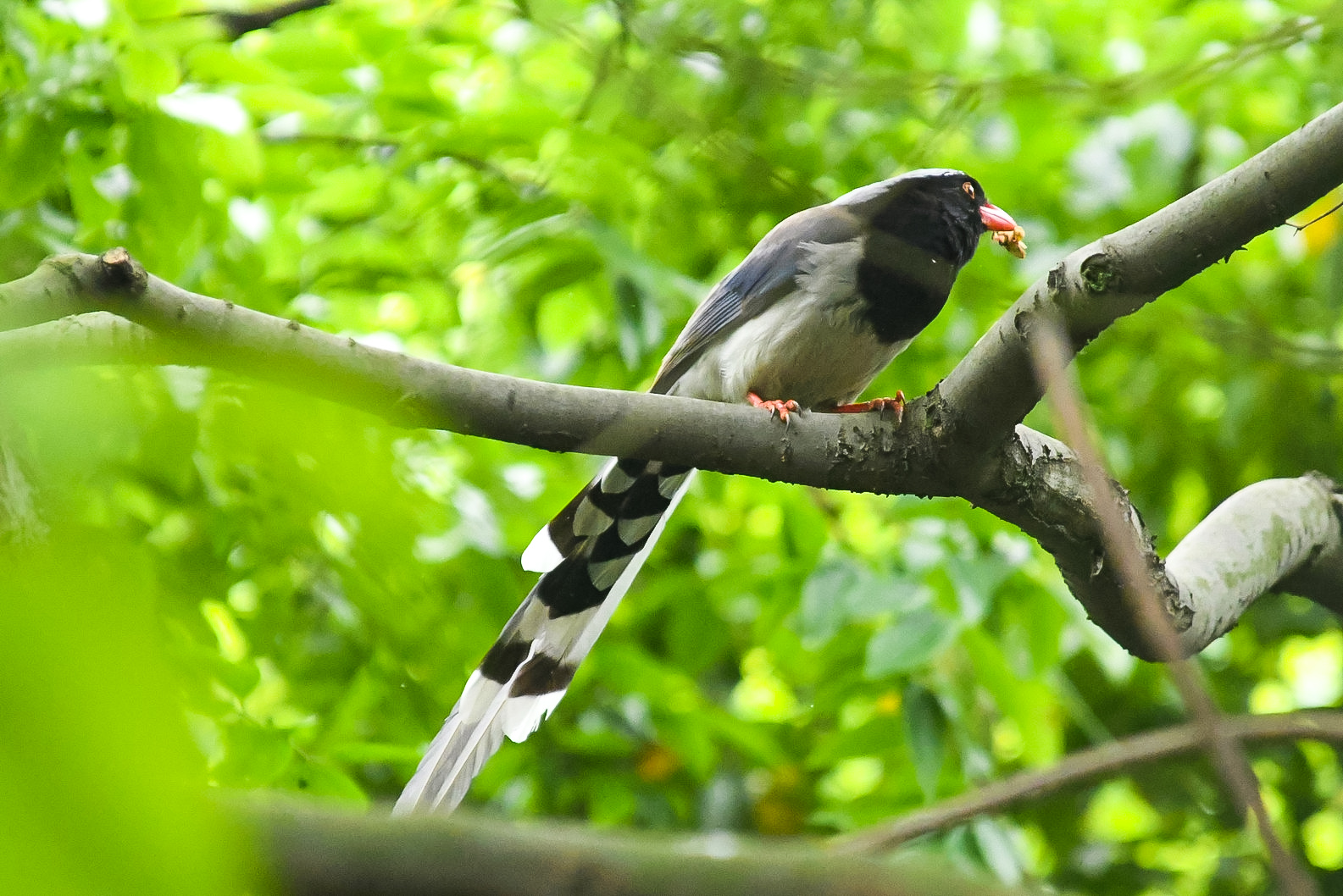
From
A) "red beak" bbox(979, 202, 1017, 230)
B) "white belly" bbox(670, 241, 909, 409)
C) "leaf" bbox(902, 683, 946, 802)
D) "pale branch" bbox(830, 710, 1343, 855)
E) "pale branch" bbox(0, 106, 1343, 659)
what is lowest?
"leaf" bbox(902, 683, 946, 802)

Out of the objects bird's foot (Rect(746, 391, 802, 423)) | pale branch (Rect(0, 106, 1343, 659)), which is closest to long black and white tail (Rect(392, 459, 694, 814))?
bird's foot (Rect(746, 391, 802, 423))

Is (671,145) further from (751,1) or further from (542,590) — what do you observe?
(542,590)

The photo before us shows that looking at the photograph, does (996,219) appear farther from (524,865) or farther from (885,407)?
(524,865)

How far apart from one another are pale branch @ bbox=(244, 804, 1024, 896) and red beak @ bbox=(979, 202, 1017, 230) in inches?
130

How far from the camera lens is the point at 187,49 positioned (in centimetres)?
307

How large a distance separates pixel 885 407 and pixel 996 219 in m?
1.23

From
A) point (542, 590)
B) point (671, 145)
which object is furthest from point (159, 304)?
point (671, 145)

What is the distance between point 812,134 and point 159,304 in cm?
292

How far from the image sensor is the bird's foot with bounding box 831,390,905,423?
2.49 meters

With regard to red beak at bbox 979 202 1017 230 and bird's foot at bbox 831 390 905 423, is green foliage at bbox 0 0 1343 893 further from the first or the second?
bird's foot at bbox 831 390 905 423

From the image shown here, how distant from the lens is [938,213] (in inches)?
143

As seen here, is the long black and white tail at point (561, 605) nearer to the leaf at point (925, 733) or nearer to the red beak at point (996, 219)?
the leaf at point (925, 733)

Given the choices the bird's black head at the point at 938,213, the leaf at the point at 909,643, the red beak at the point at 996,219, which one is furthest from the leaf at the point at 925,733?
the red beak at the point at 996,219

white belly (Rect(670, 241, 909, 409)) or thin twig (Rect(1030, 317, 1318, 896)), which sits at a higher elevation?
thin twig (Rect(1030, 317, 1318, 896))
